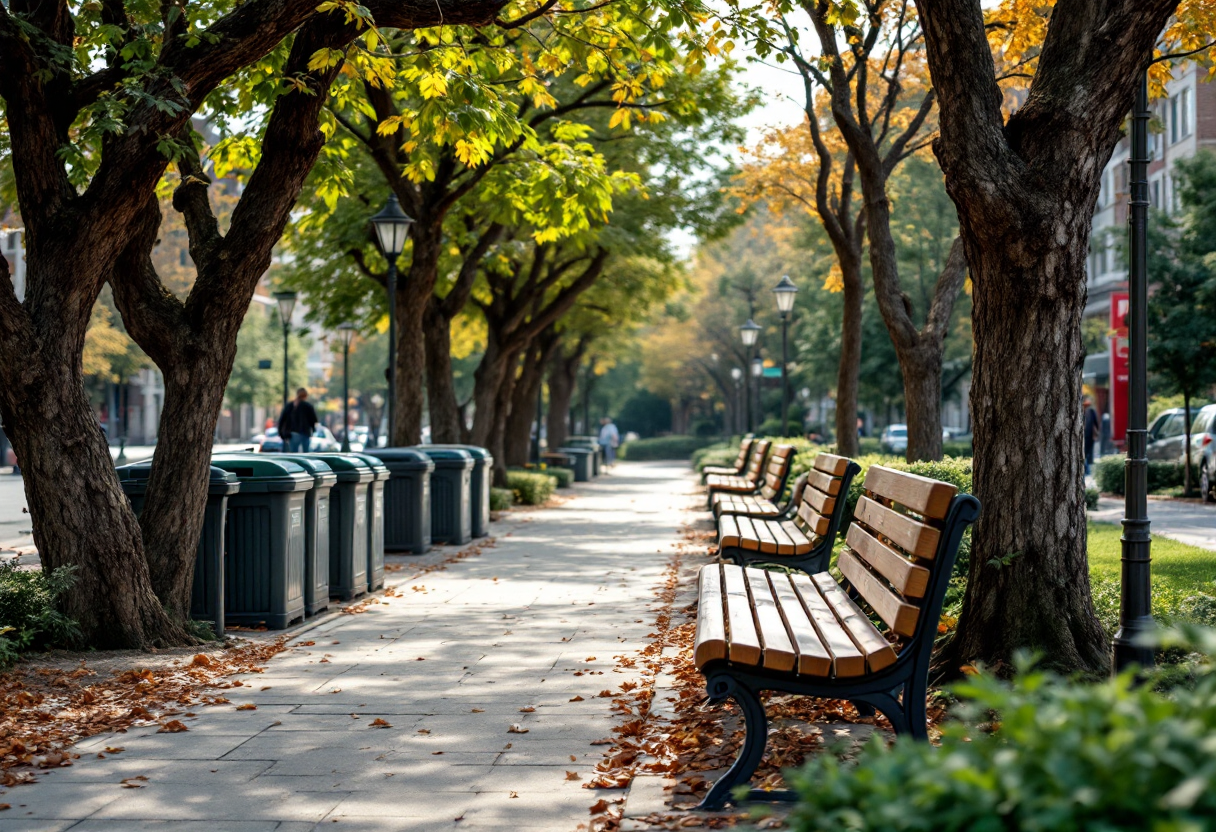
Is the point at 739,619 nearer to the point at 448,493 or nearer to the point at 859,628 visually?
the point at 859,628

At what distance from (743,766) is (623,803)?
0.48 m

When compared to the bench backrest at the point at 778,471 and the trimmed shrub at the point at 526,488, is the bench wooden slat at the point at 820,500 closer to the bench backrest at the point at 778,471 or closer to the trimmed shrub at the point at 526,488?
the bench backrest at the point at 778,471

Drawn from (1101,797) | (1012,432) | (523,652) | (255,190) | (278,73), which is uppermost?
(278,73)

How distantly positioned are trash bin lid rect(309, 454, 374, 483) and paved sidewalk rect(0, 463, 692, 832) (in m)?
1.07

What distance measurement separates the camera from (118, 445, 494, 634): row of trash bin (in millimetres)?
9133

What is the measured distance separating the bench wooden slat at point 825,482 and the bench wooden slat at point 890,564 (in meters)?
1.12

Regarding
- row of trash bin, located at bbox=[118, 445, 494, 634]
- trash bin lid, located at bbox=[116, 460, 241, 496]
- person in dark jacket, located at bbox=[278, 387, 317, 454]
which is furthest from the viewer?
person in dark jacket, located at bbox=[278, 387, 317, 454]

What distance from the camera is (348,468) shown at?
11023 millimetres

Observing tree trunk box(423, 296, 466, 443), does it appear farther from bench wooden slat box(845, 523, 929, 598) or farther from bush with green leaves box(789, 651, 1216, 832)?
bush with green leaves box(789, 651, 1216, 832)

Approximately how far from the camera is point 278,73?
10211mm

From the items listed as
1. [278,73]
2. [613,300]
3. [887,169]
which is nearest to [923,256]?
[613,300]

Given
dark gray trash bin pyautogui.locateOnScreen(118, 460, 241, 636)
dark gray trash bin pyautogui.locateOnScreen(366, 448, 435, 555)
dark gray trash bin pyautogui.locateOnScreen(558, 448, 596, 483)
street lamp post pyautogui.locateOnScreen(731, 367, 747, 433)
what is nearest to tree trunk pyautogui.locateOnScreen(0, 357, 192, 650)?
dark gray trash bin pyautogui.locateOnScreen(118, 460, 241, 636)

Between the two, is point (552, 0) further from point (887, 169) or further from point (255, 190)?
point (887, 169)

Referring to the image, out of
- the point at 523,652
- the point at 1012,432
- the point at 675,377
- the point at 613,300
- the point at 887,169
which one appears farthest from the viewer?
the point at 675,377
